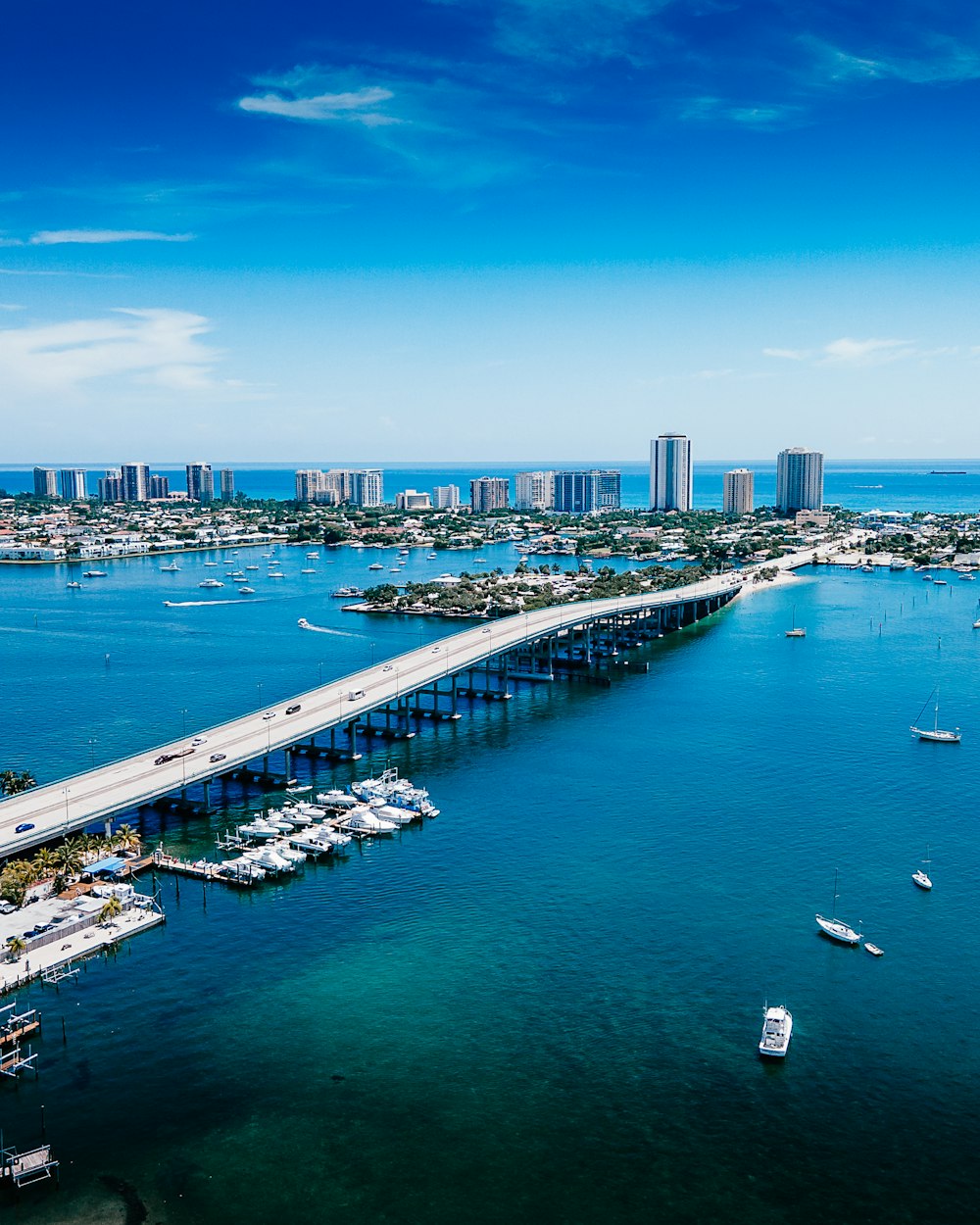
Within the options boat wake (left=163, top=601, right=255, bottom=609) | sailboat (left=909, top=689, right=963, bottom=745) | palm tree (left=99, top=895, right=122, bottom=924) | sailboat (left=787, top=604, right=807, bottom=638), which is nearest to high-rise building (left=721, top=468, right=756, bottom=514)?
sailboat (left=787, top=604, right=807, bottom=638)

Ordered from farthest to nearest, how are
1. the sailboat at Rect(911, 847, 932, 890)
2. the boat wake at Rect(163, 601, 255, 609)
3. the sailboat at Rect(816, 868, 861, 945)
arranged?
the boat wake at Rect(163, 601, 255, 609), the sailboat at Rect(911, 847, 932, 890), the sailboat at Rect(816, 868, 861, 945)

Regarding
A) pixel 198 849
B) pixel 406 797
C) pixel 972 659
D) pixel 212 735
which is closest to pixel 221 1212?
pixel 198 849

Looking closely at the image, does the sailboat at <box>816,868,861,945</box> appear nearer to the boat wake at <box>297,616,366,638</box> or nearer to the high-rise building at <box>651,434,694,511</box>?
the boat wake at <box>297,616,366,638</box>

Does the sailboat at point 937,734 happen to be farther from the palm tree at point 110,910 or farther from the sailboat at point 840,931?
the palm tree at point 110,910

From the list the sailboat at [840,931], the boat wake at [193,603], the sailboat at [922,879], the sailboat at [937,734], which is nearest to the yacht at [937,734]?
the sailboat at [937,734]

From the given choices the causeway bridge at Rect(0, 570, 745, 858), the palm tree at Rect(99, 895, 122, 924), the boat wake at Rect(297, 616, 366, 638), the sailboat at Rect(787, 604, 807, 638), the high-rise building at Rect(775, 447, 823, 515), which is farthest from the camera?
the high-rise building at Rect(775, 447, 823, 515)

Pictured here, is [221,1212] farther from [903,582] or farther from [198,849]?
[903,582]

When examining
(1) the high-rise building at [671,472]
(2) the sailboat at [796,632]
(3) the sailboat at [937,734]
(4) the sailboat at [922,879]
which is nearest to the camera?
(4) the sailboat at [922,879]

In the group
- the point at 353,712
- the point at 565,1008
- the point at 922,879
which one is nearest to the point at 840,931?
the point at 922,879
